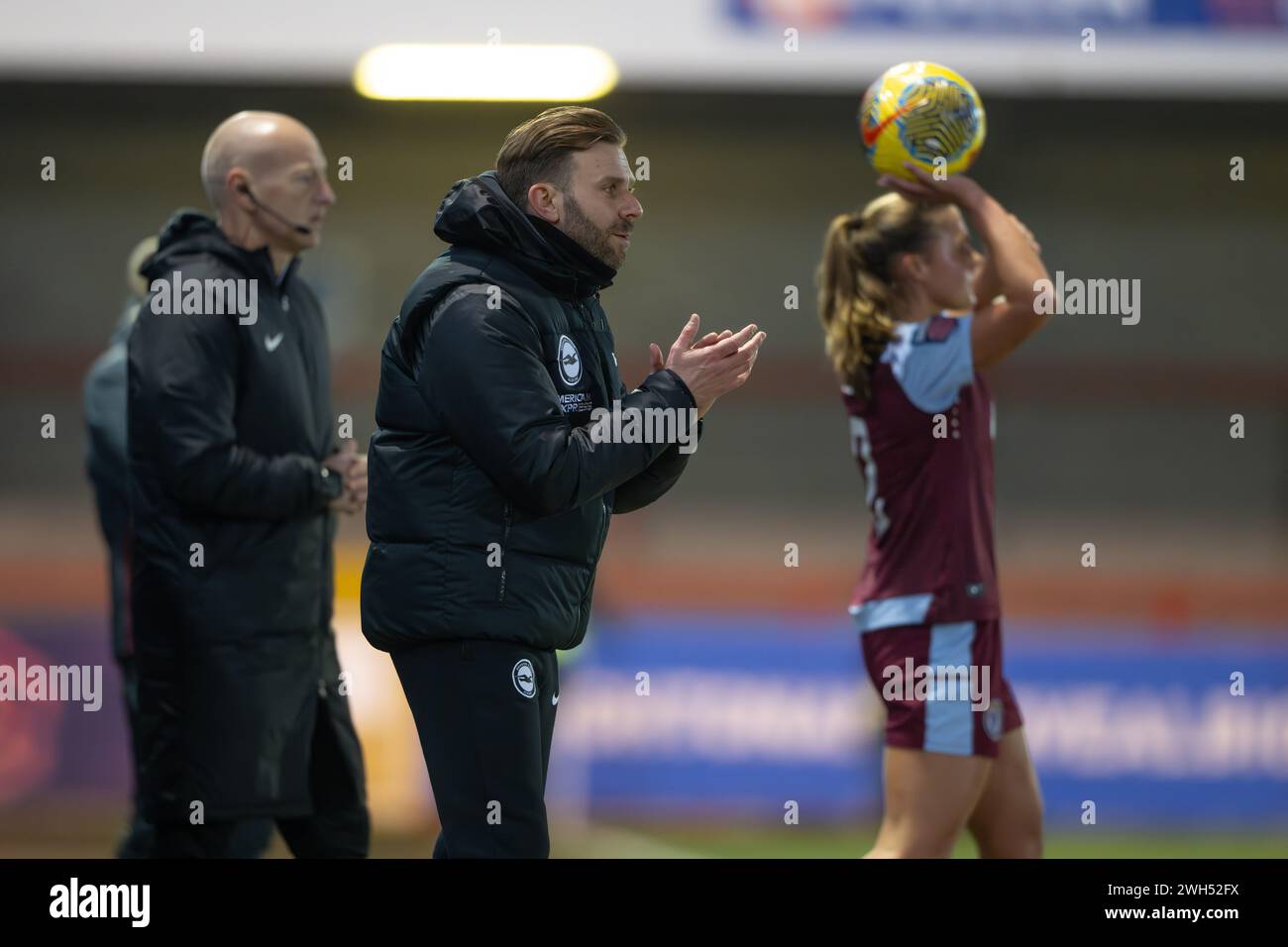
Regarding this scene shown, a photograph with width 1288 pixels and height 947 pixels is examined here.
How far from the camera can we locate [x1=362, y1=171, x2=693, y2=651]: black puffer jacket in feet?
10.9

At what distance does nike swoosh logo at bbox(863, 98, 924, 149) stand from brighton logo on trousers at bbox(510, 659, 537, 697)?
1947 mm

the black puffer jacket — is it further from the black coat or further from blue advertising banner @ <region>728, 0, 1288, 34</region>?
blue advertising banner @ <region>728, 0, 1288, 34</region>

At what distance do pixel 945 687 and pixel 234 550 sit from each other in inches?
74.8

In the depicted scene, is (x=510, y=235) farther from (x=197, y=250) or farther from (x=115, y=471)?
(x=115, y=471)

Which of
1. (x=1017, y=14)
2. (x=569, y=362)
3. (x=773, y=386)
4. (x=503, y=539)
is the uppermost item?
(x=1017, y=14)

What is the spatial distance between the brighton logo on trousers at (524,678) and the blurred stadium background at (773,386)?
A: 14.6 feet

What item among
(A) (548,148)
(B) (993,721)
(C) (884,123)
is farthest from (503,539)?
(C) (884,123)

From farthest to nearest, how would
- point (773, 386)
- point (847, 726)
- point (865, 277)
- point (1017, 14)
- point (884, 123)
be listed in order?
point (773, 386)
point (1017, 14)
point (847, 726)
point (865, 277)
point (884, 123)

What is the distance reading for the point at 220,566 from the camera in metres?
4.32

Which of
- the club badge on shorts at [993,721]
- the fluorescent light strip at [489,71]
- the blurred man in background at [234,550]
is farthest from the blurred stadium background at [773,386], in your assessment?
the club badge on shorts at [993,721]

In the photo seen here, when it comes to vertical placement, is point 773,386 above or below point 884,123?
above
